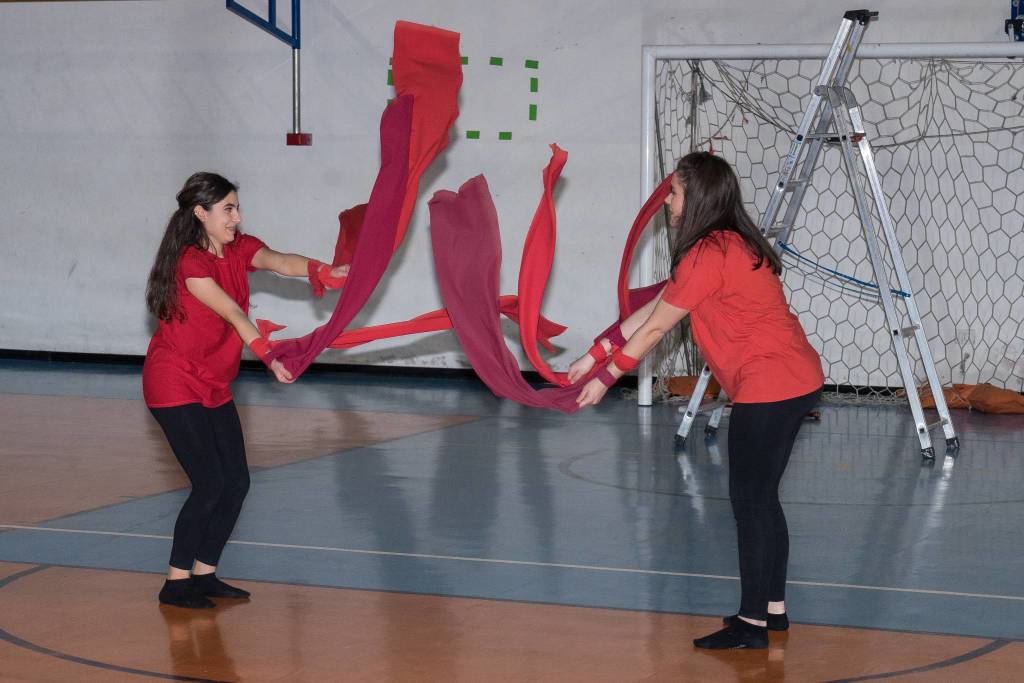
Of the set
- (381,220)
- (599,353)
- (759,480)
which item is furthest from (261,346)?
(759,480)

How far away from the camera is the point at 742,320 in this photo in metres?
4.00

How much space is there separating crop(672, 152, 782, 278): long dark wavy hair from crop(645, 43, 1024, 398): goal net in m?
5.54

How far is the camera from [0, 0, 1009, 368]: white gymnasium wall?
10.5m

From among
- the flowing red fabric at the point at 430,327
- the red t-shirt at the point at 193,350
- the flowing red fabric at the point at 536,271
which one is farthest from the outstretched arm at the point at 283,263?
the flowing red fabric at the point at 536,271

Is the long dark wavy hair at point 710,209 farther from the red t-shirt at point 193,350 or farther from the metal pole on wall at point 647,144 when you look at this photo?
the metal pole on wall at point 647,144

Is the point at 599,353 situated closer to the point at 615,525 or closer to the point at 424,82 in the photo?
the point at 424,82

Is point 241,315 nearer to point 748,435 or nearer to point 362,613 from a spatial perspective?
point 362,613

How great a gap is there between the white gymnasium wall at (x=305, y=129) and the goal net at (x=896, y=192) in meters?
0.32

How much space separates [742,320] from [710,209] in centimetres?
35

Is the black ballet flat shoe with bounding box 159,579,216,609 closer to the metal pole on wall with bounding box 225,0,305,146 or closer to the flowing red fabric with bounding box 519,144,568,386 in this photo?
the flowing red fabric with bounding box 519,144,568,386

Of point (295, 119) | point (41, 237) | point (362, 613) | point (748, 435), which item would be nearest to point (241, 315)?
point (362, 613)

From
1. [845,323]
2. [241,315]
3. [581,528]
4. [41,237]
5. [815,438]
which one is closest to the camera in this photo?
[241,315]

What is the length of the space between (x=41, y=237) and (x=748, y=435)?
31.8 feet

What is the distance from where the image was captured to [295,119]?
34.7 ft
